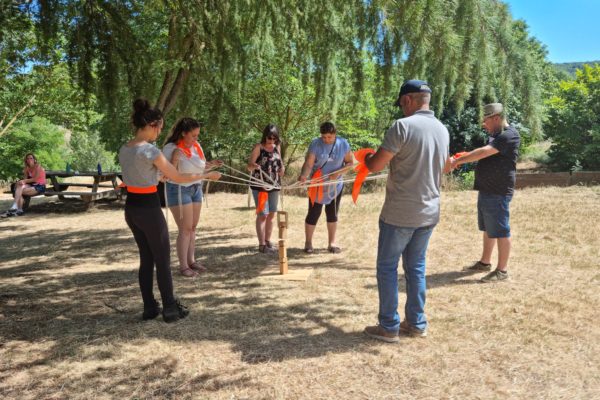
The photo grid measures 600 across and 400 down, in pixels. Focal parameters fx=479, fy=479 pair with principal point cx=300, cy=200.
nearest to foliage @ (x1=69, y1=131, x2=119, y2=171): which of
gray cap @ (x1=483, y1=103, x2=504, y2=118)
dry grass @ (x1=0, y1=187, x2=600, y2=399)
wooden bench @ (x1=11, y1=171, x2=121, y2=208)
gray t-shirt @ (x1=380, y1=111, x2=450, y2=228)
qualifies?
wooden bench @ (x1=11, y1=171, x2=121, y2=208)

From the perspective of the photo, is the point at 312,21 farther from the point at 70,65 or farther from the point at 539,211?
the point at 539,211

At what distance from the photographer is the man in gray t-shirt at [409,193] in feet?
9.50

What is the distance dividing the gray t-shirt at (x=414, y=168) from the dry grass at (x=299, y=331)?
0.84 metres

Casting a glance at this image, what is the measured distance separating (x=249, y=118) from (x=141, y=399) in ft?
34.7

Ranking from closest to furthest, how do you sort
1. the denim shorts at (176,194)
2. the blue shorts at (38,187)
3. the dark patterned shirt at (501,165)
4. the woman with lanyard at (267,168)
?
the dark patterned shirt at (501,165), the denim shorts at (176,194), the woman with lanyard at (267,168), the blue shorts at (38,187)

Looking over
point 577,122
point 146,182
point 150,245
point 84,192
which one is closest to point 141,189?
point 146,182

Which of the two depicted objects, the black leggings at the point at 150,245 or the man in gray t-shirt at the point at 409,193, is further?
the black leggings at the point at 150,245

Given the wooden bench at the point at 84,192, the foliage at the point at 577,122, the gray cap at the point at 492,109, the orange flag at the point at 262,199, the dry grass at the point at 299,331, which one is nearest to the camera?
the dry grass at the point at 299,331

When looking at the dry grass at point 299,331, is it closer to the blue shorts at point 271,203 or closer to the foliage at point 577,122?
the blue shorts at point 271,203

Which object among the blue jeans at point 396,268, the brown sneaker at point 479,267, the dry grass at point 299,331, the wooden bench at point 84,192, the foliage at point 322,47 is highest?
the foliage at point 322,47

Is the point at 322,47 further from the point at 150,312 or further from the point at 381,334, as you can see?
the point at 150,312

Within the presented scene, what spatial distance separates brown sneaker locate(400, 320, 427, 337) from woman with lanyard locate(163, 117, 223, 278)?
2.04 meters

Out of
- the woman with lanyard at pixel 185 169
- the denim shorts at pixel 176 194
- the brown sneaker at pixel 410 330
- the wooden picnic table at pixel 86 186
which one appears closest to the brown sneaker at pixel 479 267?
the brown sneaker at pixel 410 330

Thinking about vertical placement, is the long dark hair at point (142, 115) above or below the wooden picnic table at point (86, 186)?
above
